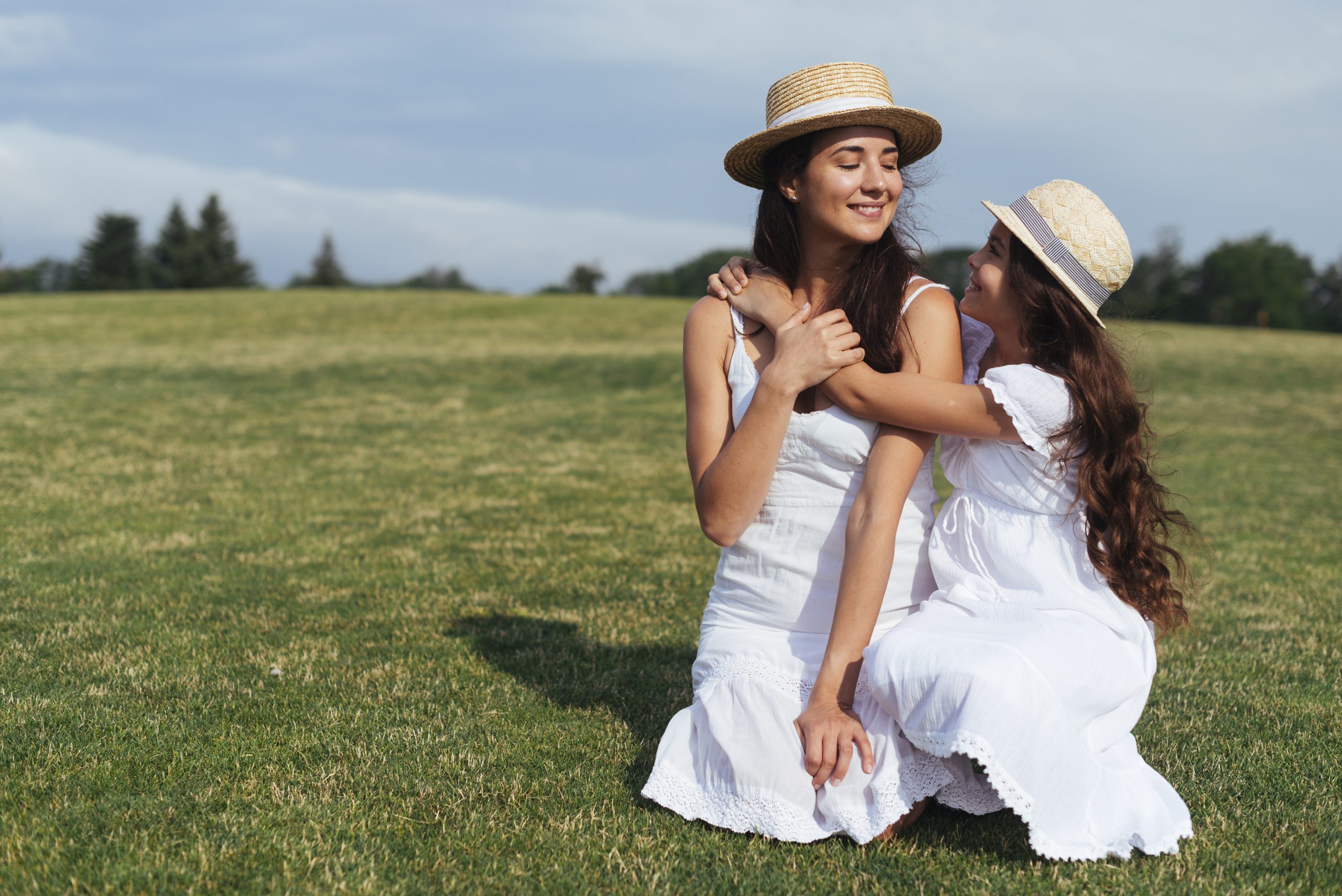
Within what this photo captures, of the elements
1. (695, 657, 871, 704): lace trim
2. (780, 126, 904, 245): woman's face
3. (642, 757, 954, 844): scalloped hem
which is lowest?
(642, 757, 954, 844): scalloped hem

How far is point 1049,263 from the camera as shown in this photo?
11.1 feet

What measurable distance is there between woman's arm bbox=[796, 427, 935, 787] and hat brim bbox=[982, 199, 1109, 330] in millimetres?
677

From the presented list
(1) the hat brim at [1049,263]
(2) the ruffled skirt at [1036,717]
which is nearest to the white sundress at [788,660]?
(2) the ruffled skirt at [1036,717]

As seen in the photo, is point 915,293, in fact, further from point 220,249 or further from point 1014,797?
point 220,249

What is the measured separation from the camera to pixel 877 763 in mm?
3324

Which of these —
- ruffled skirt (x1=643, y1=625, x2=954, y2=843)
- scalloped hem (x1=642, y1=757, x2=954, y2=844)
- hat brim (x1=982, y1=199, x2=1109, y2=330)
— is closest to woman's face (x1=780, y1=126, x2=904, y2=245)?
hat brim (x1=982, y1=199, x2=1109, y2=330)

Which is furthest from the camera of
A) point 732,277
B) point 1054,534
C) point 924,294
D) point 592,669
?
point 592,669

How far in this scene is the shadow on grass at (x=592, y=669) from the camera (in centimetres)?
467

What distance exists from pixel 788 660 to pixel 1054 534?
3.29ft

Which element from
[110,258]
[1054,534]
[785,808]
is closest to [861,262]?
[1054,534]

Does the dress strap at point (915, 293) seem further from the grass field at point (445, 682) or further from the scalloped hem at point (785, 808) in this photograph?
the scalloped hem at point (785, 808)

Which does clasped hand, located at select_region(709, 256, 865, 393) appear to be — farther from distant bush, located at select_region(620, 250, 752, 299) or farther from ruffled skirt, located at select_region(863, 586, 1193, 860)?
distant bush, located at select_region(620, 250, 752, 299)

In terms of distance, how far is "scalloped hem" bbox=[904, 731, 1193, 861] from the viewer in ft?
9.80

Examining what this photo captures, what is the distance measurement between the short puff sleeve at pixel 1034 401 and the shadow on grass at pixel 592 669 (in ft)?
6.33
